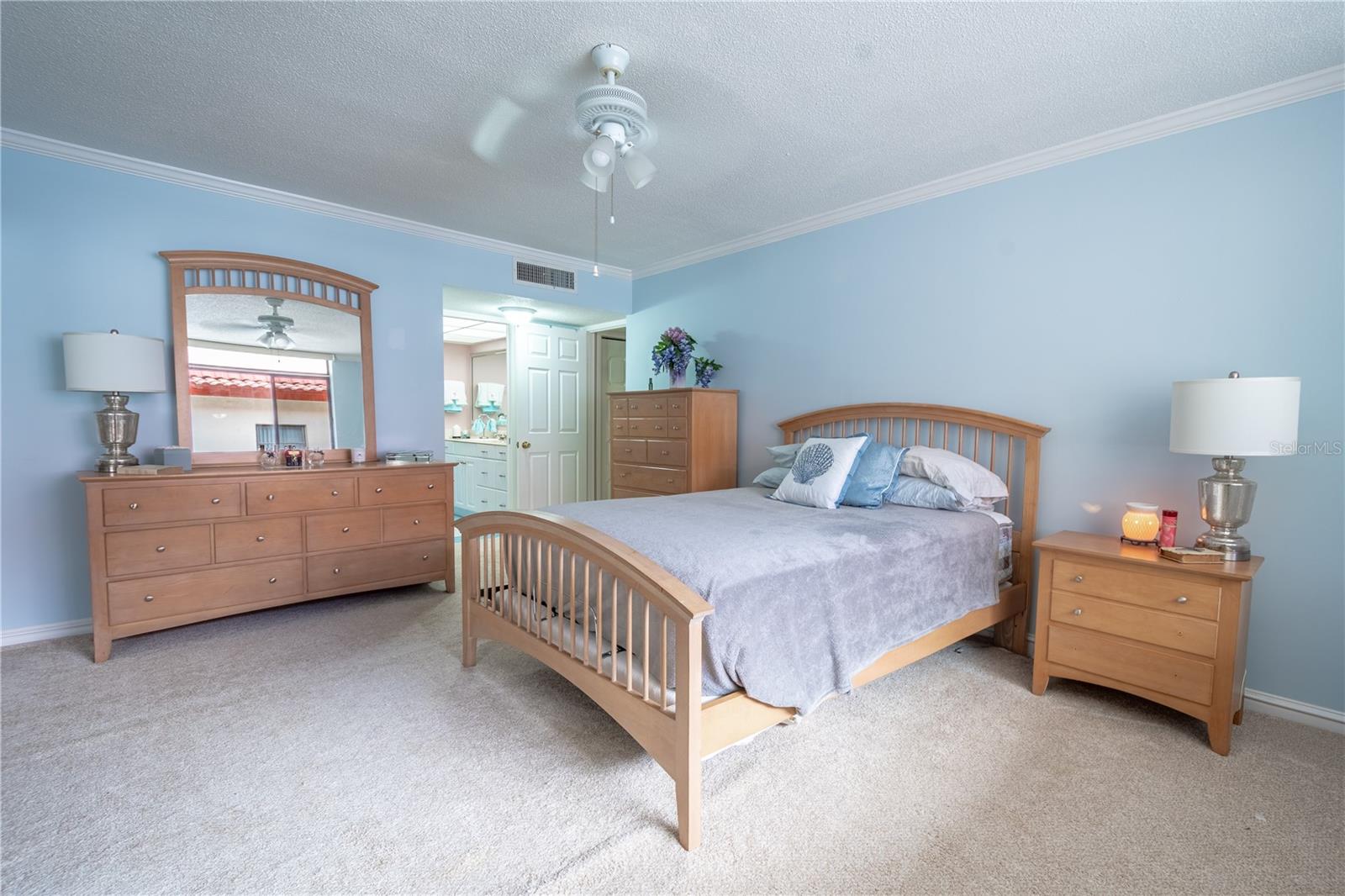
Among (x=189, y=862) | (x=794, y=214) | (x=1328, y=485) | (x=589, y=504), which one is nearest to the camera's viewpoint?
(x=189, y=862)

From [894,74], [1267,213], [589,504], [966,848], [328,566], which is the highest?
[894,74]

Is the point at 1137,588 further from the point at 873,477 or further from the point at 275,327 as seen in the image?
the point at 275,327

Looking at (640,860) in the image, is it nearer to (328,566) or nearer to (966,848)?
(966,848)

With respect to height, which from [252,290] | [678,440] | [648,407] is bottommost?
[678,440]

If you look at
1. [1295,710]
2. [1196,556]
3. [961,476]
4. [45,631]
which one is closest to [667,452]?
[961,476]

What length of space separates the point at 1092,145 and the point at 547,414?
4.39 m

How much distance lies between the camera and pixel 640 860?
5.10 ft

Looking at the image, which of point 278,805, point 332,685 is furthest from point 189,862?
point 332,685

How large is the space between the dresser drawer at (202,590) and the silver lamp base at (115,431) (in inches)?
22.9

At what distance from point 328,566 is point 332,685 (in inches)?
42.3

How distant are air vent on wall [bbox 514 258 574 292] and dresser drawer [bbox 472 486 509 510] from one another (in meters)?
2.11

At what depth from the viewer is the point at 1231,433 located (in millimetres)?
2070

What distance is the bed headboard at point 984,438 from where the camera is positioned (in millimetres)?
2988

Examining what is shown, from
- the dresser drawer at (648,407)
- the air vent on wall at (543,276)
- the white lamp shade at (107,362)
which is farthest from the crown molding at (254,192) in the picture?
the dresser drawer at (648,407)
